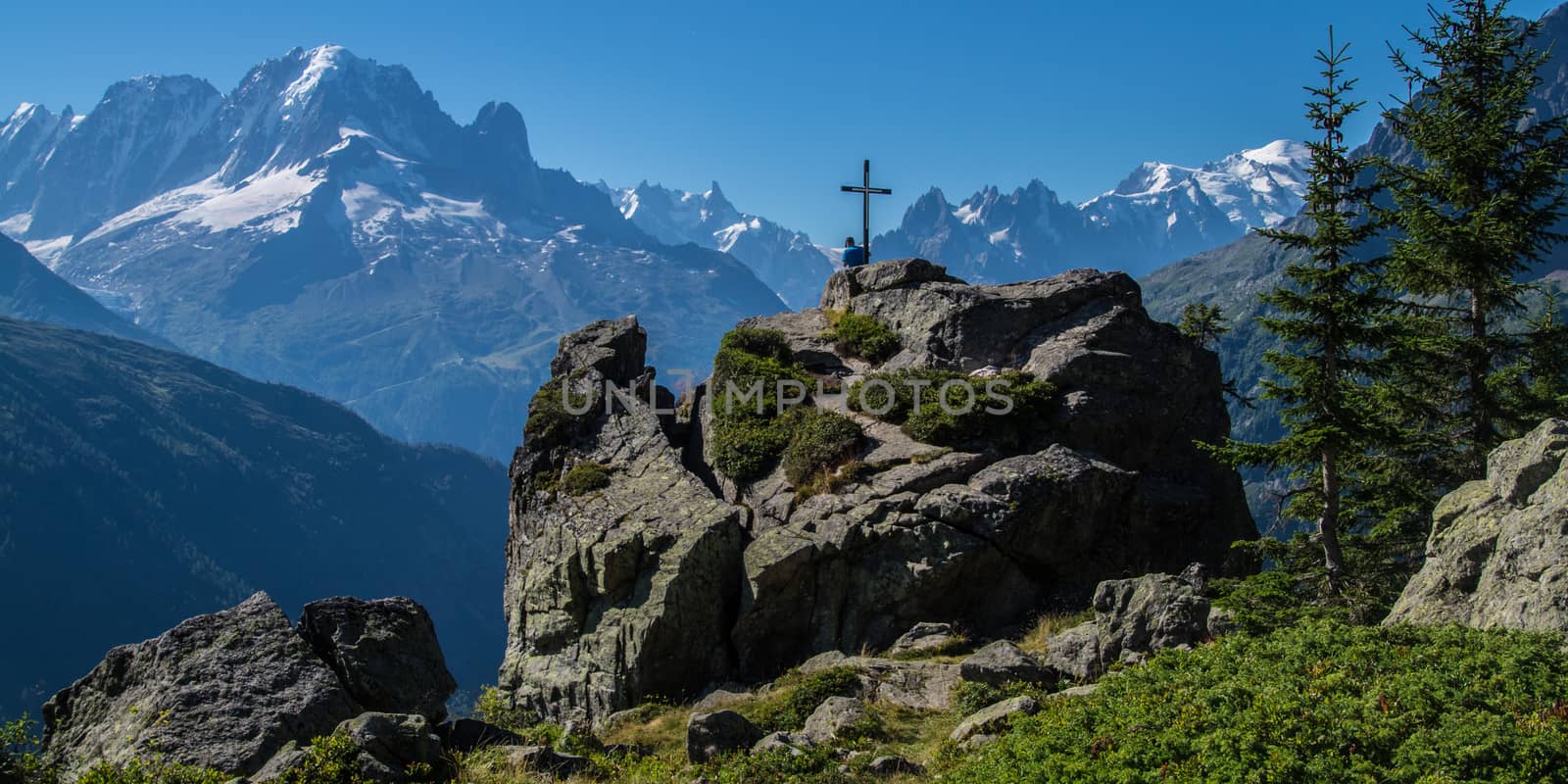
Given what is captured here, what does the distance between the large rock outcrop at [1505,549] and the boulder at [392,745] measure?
15064 millimetres

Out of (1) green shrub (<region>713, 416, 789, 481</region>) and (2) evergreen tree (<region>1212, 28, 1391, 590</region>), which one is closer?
(2) evergreen tree (<region>1212, 28, 1391, 590</region>)

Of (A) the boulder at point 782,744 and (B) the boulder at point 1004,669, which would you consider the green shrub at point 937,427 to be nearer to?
(B) the boulder at point 1004,669

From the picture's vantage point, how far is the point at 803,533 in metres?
25.4

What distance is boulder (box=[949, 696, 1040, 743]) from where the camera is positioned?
1502 centimetres

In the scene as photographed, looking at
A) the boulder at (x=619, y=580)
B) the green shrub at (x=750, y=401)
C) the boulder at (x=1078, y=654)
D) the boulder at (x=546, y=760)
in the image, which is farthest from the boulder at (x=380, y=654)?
the green shrub at (x=750, y=401)

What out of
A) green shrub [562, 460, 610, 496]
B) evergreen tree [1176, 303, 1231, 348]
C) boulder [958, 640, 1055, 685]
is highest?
evergreen tree [1176, 303, 1231, 348]

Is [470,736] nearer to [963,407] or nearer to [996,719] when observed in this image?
[996,719]

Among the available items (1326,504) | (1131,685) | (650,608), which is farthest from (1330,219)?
(650,608)

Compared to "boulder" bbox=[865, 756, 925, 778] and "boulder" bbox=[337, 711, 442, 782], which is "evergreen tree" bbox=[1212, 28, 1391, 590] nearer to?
"boulder" bbox=[865, 756, 925, 778]

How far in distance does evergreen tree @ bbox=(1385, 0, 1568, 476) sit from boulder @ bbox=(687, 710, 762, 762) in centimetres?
1752

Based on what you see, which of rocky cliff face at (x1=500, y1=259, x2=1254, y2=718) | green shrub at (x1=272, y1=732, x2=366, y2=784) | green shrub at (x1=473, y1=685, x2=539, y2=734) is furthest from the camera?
rocky cliff face at (x1=500, y1=259, x2=1254, y2=718)

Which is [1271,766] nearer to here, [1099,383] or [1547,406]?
[1099,383]

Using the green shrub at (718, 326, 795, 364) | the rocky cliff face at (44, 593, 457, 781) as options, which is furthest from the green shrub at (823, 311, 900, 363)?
the rocky cliff face at (44, 593, 457, 781)

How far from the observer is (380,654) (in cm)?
1694
